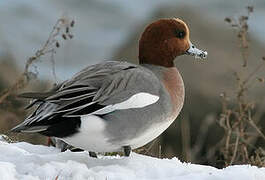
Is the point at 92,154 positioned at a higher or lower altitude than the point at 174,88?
lower

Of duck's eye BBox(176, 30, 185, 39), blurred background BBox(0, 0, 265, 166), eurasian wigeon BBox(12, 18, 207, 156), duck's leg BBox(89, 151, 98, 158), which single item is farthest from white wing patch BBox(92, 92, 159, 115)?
blurred background BBox(0, 0, 265, 166)

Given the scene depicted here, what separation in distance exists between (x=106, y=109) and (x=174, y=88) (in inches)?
23.4

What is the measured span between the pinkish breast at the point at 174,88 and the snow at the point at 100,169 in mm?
291

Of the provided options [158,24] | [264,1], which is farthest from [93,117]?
[264,1]

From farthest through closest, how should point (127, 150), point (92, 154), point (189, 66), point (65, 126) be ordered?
point (189, 66) < point (92, 154) < point (127, 150) < point (65, 126)

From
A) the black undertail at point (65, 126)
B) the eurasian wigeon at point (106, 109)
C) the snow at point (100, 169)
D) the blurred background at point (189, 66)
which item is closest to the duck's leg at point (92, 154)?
the snow at point (100, 169)

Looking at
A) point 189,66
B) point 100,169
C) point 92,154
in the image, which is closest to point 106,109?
point 100,169

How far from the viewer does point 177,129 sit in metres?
7.64

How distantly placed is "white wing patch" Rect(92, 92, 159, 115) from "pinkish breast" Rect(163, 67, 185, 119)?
215 millimetres

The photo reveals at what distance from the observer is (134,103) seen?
135 inches

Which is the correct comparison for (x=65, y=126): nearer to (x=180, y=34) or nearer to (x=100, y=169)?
(x=100, y=169)

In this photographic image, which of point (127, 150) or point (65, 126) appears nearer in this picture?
point (65, 126)

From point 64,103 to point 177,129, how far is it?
173 inches

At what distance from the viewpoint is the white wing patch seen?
3.36m
